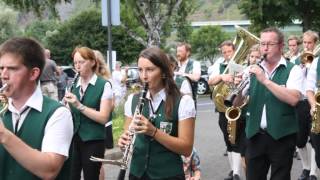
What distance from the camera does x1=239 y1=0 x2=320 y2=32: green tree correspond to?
2314 cm

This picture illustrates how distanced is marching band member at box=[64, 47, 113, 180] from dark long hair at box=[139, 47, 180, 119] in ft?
5.36

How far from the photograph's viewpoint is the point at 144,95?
4340mm

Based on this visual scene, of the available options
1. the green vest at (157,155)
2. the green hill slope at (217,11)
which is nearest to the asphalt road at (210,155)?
the green vest at (157,155)

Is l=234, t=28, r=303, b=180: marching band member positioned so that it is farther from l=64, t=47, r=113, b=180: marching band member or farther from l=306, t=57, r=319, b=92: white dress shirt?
l=64, t=47, r=113, b=180: marching band member

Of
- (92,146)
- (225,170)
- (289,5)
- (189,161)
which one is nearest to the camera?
(92,146)

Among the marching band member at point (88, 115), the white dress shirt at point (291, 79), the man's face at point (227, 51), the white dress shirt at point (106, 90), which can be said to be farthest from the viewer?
the man's face at point (227, 51)

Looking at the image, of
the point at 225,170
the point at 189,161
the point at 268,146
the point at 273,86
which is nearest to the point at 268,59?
the point at 273,86

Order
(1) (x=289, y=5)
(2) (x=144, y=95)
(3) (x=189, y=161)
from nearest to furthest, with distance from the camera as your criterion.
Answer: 1. (2) (x=144, y=95)
2. (3) (x=189, y=161)
3. (1) (x=289, y=5)

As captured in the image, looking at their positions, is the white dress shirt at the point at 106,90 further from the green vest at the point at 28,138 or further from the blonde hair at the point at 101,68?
the green vest at the point at 28,138

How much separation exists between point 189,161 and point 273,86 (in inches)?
71.0

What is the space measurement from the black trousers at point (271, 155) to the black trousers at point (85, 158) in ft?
4.75

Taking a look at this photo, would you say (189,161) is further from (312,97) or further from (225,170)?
(225,170)

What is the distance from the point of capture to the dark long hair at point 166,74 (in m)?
4.32

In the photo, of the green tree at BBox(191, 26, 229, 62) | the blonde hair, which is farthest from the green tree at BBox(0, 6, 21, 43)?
the blonde hair
